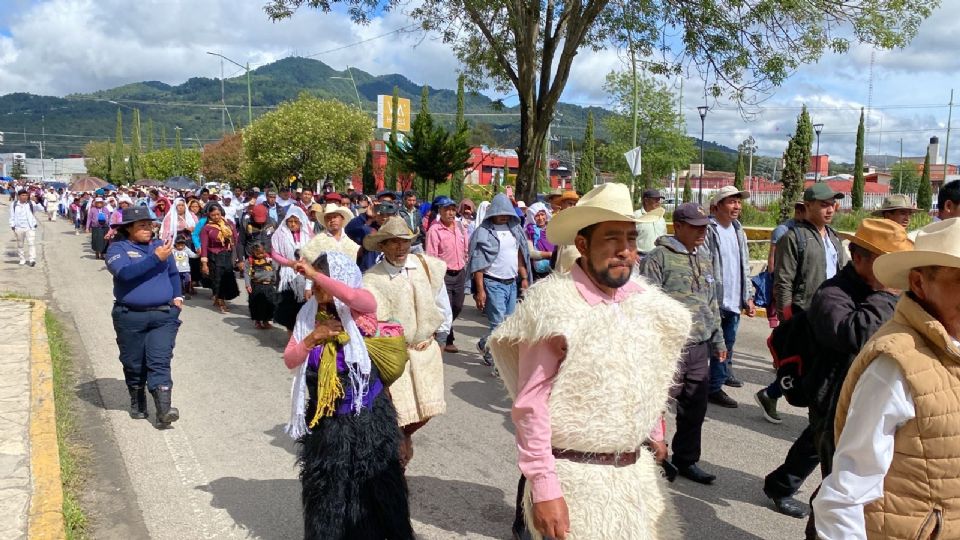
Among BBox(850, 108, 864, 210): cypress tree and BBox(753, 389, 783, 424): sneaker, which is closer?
BBox(753, 389, 783, 424): sneaker

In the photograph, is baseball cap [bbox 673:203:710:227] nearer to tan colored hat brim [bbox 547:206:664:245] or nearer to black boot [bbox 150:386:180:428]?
tan colored hat brim [bbox 547:206:664:245]

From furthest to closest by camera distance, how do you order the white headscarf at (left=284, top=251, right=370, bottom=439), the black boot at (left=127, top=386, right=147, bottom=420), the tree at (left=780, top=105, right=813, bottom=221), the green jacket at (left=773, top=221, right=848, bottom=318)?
the tree at (left=780, top=105, right=813, bottom=221) → the black boot at (left=127, top=386, right=147, bottom=420) → the green jacket at (left=773, top=221, right=848, bottom=318) → the white headscarf at (left=284, top=251, right=370, bottom=439)

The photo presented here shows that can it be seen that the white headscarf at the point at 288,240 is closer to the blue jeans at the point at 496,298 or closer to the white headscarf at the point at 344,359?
the blue jeans at the point at 496,298

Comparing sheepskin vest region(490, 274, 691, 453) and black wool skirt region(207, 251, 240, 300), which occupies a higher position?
sheepskin vest region(490, 274, 691, 453)

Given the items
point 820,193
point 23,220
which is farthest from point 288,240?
point 23,220

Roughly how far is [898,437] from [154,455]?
5172mm

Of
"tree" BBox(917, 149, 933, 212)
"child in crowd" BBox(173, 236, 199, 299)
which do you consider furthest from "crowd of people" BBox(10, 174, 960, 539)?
"tree" BBox(917, 149, 933, 212)

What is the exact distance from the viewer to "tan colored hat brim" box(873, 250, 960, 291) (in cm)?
215

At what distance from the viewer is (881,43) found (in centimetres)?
1179

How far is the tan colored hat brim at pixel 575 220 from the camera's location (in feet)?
8.52

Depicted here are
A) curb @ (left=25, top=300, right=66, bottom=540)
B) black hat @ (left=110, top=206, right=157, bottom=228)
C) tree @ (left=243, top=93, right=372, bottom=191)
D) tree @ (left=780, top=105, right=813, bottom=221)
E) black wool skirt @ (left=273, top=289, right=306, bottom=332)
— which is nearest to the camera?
curb @ (left=25, top=300, right=66, bottom=540)

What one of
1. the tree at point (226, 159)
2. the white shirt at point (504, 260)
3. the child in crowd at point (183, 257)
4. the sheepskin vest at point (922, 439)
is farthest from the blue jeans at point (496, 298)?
the tree at point (226, 159)

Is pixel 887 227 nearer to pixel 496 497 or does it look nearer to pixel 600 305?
pixel 600 305

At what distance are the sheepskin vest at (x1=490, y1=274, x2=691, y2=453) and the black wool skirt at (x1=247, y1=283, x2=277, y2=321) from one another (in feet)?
28.3
